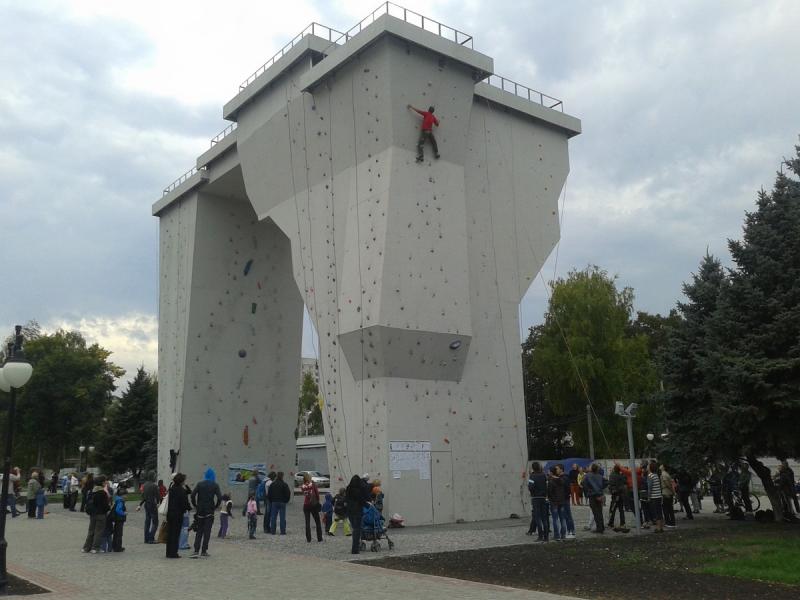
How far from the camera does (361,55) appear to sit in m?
21.7

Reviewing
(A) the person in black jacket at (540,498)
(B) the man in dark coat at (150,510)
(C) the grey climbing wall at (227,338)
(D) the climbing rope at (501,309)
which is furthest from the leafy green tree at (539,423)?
(B) the man in dark coat at (150,510)

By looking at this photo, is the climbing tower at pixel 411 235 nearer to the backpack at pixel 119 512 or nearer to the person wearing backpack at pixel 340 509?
the person wearing backpack at pixel 340 509

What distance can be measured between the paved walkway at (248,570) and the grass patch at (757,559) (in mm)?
3396

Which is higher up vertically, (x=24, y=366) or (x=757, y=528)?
(x=24, y=366)

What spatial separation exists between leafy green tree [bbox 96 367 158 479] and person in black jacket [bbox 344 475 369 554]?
3419 cm

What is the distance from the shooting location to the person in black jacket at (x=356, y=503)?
14.1m

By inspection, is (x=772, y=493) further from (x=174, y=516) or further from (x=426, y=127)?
(x=174, y=516)

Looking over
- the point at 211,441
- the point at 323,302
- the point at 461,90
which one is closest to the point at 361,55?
the point at 461,90

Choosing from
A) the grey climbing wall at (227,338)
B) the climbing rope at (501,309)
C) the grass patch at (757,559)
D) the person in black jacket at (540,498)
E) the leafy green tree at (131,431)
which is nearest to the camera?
the grass patch at (757,559)

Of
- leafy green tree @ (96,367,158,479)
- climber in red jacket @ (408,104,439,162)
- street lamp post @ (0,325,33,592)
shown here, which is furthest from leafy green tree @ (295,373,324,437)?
street lamp post @ (0,325,33,592)

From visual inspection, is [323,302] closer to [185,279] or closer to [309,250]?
[309,250]

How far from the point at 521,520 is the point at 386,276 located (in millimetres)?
8579

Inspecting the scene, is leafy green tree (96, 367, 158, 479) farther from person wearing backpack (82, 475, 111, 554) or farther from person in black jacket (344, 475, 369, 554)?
person in black jacket (344, 475, 369, 554)

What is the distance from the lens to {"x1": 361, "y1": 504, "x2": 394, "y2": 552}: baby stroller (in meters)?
14.8
